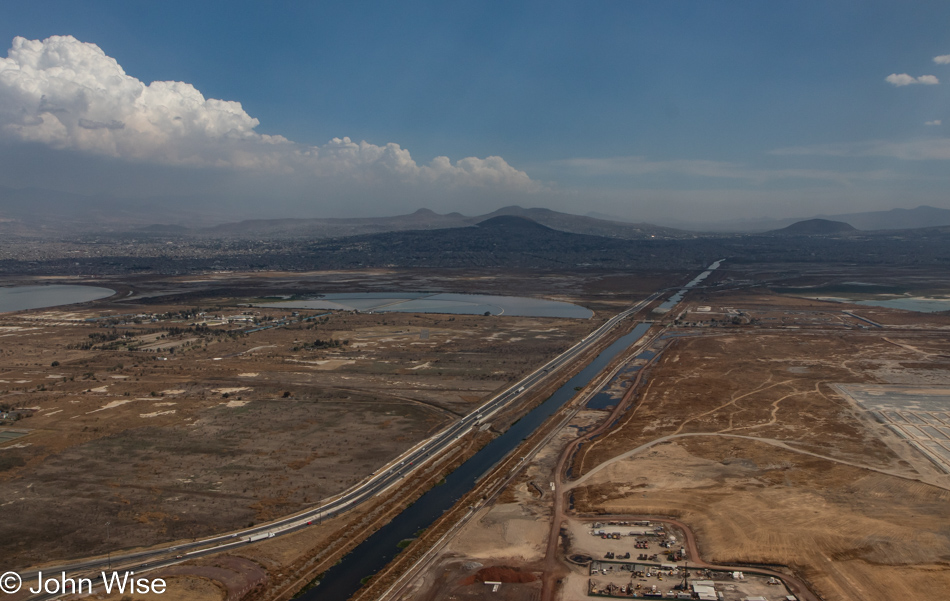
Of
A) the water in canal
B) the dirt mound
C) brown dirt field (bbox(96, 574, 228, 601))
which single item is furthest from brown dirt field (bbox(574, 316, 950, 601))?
brown dirt field (bbox(96, 574, 228, 601))

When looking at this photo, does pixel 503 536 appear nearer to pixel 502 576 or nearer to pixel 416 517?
pixel 502 576

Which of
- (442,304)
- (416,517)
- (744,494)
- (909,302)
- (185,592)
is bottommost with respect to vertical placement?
(416,517)

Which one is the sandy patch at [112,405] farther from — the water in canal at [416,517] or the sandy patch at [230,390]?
the water in canal at [416,517]

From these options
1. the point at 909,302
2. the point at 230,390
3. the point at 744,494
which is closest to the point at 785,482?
the point at 744,494

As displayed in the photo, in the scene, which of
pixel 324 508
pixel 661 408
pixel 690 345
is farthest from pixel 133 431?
pixel 690 345

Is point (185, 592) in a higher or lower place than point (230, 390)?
lower

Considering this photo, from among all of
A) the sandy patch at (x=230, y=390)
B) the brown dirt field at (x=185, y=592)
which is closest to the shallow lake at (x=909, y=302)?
the sandy patch at (x=230, y=390)
